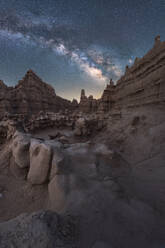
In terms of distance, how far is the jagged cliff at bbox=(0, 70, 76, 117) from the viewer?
2300 cm

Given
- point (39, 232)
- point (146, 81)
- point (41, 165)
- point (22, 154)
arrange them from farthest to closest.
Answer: point (146, 81)
point (22, 154)
point (41, 165)
point (39, 232)

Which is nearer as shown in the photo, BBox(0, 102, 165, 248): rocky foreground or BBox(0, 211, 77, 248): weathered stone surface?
BBox(0, 211, 77, 248): weathered stone surface

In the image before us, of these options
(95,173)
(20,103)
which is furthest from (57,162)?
(20,103)

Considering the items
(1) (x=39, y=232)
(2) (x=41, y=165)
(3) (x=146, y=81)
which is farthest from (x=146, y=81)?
(1) (x=39, y=232)

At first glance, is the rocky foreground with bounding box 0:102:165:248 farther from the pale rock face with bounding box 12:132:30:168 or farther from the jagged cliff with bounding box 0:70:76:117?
the jagged cliff with bounding box 0:70:76:117

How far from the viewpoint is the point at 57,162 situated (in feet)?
9.36

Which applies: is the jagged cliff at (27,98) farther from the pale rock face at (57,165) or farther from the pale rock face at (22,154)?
the pale rock face at (57,165)

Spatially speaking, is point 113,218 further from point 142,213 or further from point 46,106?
point 46,106

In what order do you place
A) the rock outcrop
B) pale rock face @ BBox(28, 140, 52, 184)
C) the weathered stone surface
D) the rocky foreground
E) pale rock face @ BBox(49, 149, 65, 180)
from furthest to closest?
the rock outcrop, pale rock face @ BBox(28, 140, 52, 184), pale rock face @ BBox(49, 149, 65, 180), the rocky foreground, the weathered stone surface

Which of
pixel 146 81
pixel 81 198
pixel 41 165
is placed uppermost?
pixel 146 81

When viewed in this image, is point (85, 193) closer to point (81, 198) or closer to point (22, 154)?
point (81, 198)

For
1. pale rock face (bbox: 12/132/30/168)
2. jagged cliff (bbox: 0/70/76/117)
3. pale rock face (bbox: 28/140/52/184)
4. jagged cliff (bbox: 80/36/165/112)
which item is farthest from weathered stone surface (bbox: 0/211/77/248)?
jagged cliff (bbox: 0/70/76/117)

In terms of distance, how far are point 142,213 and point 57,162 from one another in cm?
231

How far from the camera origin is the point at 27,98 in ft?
83.3
